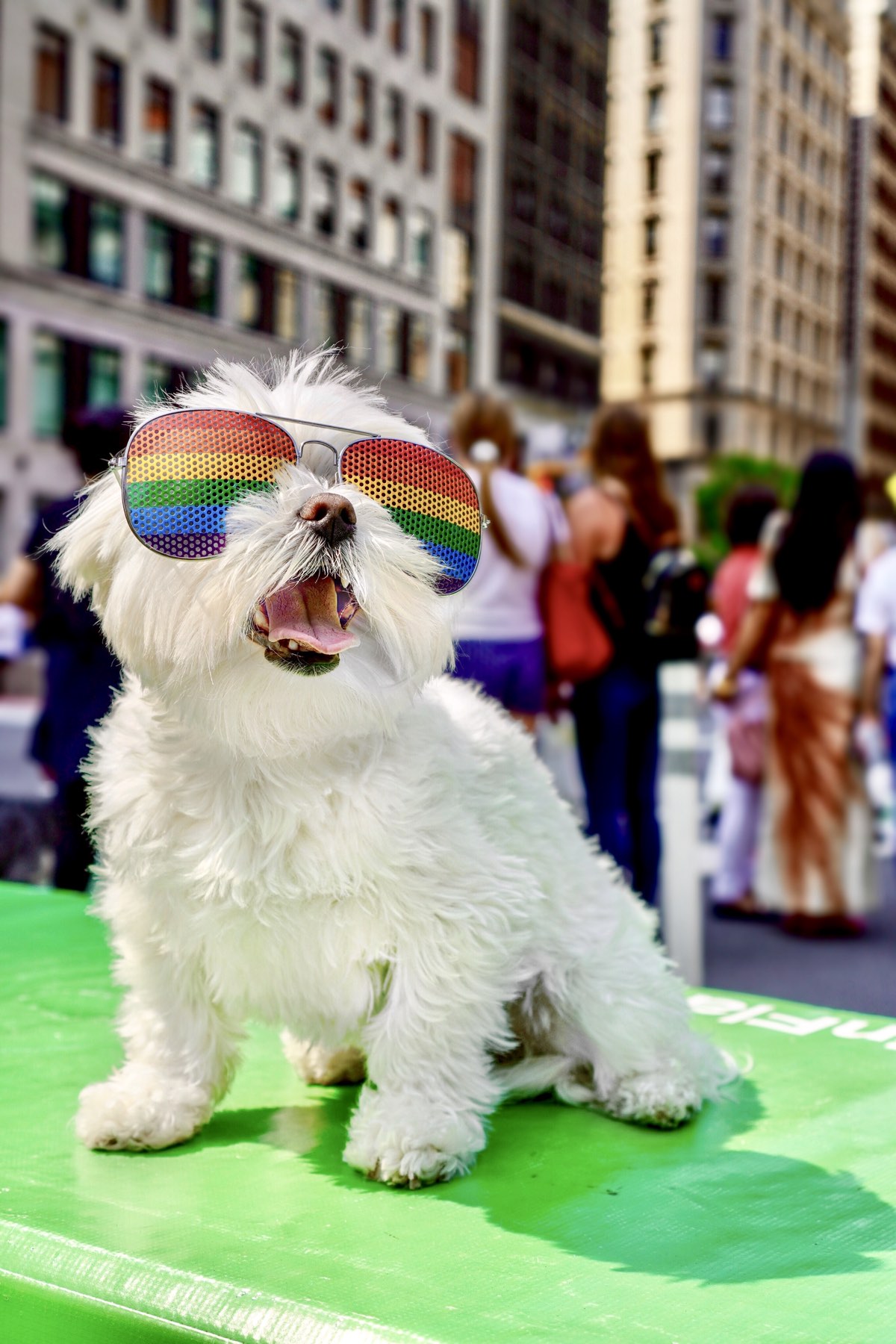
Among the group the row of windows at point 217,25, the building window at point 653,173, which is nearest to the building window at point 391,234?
the row of windows at point 217,25

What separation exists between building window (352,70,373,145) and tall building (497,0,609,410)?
3.36 meters

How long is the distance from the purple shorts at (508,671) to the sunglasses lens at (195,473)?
3.50 meters

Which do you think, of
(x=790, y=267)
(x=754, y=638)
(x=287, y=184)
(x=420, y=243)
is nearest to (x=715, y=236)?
(x=420, y=243)

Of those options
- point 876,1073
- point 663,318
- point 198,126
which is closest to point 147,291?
point 198,126

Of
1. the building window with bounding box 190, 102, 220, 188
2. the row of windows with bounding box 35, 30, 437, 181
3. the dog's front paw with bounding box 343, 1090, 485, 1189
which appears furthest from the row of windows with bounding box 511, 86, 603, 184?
the dog's front paw with bounding box 343, 1090, 485, 1189

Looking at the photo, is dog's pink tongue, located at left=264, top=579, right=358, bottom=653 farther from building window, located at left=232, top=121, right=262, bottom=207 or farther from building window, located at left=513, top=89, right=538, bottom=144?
building window, located at left=513, top=89, right=538, bottom=144

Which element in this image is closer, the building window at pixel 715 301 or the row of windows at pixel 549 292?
the row of windows at pixel 549 292

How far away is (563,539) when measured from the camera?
5.67 metres

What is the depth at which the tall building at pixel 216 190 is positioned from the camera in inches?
1018

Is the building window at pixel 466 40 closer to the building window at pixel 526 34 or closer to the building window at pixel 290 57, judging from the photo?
the building window at pixel 526 34

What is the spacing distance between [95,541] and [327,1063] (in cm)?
113

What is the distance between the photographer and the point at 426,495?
2039 millimetres

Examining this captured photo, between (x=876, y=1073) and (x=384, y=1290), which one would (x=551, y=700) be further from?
(x=384, y=1290)

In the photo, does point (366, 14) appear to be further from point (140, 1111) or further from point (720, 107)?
point (140, 1111)
